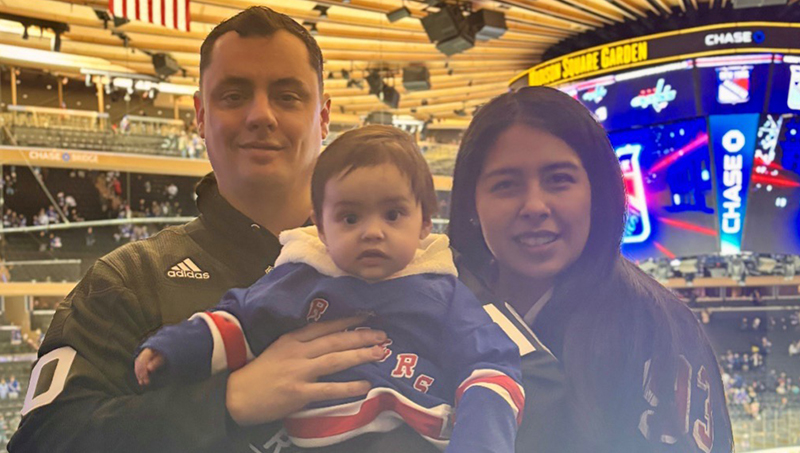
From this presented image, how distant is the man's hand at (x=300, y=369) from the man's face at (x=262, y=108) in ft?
0.88

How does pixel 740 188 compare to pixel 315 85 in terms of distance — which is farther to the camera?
pixel 740 188

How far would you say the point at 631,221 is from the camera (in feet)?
6.43

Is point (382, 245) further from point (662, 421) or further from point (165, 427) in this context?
point (662, 421)

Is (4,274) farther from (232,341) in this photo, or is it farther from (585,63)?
(232,341)

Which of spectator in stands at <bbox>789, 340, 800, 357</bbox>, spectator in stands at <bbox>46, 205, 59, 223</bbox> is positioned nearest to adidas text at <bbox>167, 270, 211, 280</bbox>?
spectator in stands at <bbox>789, 340, 800, 357</bbox>

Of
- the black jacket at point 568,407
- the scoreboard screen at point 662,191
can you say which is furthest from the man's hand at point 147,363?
the scoreboard screen at point 662,191

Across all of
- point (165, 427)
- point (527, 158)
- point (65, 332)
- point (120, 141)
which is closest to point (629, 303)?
point (527, 158)

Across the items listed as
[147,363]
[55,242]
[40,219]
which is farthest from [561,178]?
[40,219]

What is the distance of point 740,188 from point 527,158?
3.01 m

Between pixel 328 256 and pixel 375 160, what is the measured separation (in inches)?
5.3

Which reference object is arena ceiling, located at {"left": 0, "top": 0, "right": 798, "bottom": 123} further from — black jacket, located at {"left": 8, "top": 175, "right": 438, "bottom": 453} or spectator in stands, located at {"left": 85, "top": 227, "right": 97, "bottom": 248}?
black jacket, located at {"left": 8, "top": 175, "right": 438, "bottom": 453}

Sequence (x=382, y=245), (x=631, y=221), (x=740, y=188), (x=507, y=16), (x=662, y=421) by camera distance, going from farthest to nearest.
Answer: (x=507, y=16), (x=740, y=188), (x=631, y=221), (x=662, y=421), (x=382, y=245)

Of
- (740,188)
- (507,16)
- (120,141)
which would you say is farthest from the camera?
(507,16)

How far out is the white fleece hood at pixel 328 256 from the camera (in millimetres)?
1024
